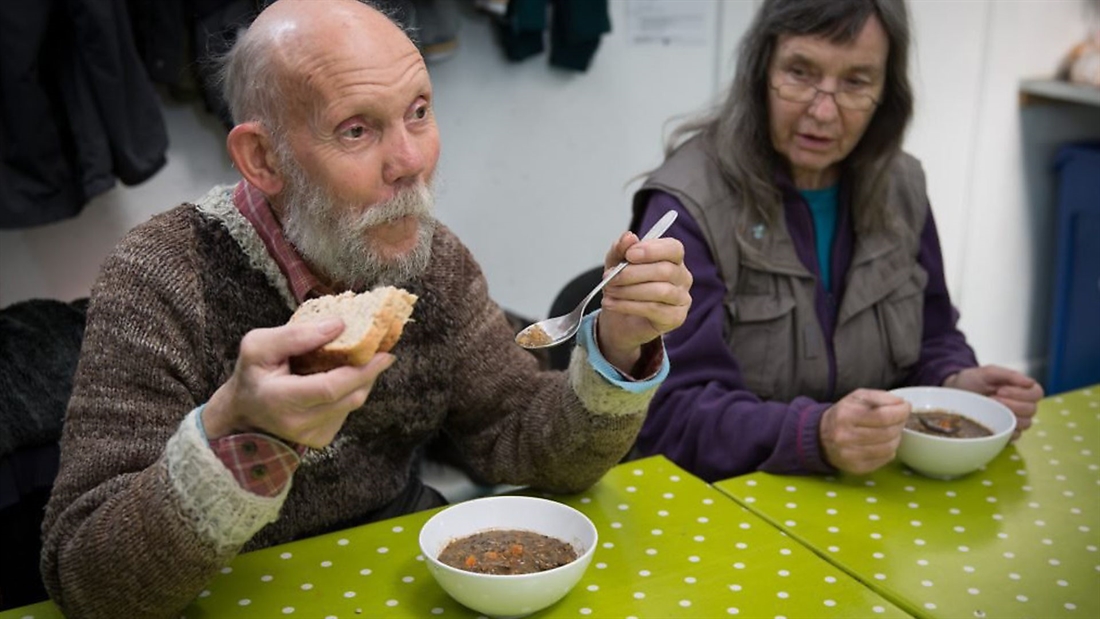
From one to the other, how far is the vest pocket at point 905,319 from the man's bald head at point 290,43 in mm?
1040

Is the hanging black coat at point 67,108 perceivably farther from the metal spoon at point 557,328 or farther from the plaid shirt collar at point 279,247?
the metal spoon at point 557,328

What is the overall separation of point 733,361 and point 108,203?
161 cm

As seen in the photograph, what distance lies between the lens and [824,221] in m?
2.00

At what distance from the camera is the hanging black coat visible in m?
2.17

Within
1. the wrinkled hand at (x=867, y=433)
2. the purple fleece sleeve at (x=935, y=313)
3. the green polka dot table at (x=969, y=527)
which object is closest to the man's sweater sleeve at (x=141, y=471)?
the green polka dot table at (x=969, y=527)

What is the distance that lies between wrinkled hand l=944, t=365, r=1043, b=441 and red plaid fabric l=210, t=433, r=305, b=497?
3.71 feet

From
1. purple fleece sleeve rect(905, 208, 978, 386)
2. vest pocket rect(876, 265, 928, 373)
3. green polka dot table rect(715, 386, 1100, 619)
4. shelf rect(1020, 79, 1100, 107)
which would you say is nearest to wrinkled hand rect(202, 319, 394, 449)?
green polka dot table rect(715, 386, 1100, 619)

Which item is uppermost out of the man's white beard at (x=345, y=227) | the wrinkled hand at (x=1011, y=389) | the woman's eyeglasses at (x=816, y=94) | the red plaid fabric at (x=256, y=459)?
the woman's eyeglasses at (x=816, y=94)

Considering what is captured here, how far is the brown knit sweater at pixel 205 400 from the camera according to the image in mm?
1105

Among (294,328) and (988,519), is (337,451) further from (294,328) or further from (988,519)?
(988,519)

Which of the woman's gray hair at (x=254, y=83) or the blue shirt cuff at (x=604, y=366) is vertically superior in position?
the woman's gray hair at (x=254, y=83)

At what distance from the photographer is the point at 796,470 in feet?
5.18

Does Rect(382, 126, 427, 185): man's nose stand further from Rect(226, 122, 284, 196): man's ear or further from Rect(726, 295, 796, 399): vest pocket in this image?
Rect(726, 295, 796, 399): vest pocket

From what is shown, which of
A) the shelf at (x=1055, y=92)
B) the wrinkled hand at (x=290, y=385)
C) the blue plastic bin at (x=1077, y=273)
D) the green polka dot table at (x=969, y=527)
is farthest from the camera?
the blue plastic bin at (x=1077, y=273)
